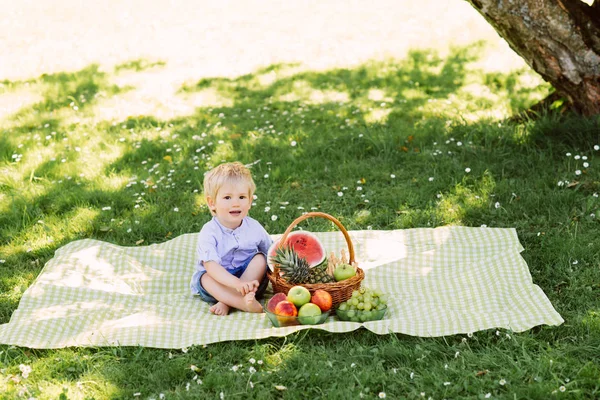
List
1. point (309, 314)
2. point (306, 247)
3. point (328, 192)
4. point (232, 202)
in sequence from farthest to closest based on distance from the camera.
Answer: point (328, 192) → point (306, 247) → point (232, 202) → point (309, 314)

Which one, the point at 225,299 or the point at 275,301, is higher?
the point at 275,301

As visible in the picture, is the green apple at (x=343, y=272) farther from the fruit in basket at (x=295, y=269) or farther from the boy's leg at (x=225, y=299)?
the boy's leg at (x=225, y=299)

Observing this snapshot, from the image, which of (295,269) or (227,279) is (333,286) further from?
(227,279)

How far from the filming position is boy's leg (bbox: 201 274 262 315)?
4727mm

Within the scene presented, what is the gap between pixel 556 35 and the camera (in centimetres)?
651

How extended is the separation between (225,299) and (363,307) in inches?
35.7

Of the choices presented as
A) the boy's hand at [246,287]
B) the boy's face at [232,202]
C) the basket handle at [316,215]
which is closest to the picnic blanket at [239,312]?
the boy's hand at [246,287]

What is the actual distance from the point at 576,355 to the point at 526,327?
0.32 metres

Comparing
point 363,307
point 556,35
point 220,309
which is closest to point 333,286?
point 363,307

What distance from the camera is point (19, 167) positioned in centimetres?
749

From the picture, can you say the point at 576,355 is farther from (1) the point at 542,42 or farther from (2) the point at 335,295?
(1) the point at 542,42

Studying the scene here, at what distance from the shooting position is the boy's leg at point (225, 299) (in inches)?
186

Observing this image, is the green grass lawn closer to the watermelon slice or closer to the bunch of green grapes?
the bunch of green grapes

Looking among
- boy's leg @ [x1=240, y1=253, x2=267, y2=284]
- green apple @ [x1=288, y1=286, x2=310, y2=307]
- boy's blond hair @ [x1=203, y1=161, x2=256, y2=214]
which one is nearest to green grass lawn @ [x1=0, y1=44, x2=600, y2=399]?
green apple @ [x1=288, y1=286, x2=310, y2=307]
